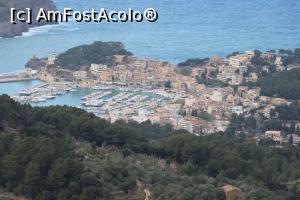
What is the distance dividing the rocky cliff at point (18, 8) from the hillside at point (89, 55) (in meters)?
5.42

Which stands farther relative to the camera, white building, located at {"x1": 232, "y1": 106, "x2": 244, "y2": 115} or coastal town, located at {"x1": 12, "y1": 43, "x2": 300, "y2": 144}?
white building, located at {"x1": 232, "y1": 106, "x2": 244, "y2": 115}

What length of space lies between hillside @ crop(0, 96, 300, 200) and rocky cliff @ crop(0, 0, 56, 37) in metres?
20.5

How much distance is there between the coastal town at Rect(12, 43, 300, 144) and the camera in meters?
21.4

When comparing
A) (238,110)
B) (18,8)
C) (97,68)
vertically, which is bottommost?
(238,110)

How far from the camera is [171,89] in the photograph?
994 inches

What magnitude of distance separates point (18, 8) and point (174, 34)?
656cm

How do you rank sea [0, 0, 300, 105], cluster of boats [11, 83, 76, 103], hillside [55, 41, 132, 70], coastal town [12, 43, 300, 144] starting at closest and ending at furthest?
1. coastal town [12, 43, 300, 144]
2. cluster of boats [11, 83, 76, 103]
3. hillside [55, 41, 132, 70]
4. sea [0, 0, 300, 105]

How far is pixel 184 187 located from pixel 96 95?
553 inches

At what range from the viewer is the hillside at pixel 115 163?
9.70 m

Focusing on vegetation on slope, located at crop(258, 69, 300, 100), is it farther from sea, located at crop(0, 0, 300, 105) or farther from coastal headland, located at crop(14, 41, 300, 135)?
sea, located at crop(0, 0, 300, 105)

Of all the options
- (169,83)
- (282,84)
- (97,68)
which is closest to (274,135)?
(282,84)

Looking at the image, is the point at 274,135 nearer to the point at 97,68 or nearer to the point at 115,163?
the point at 97,68

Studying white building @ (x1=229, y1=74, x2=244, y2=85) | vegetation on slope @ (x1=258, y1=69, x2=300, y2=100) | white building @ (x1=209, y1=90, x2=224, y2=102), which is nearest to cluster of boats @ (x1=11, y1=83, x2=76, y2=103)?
white building @ (x1=209, y1=90, x2=224, y2=102)

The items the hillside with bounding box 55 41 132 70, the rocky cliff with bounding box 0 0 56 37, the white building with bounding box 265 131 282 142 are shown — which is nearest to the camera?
the white building with bounding box 265 131 282 142
